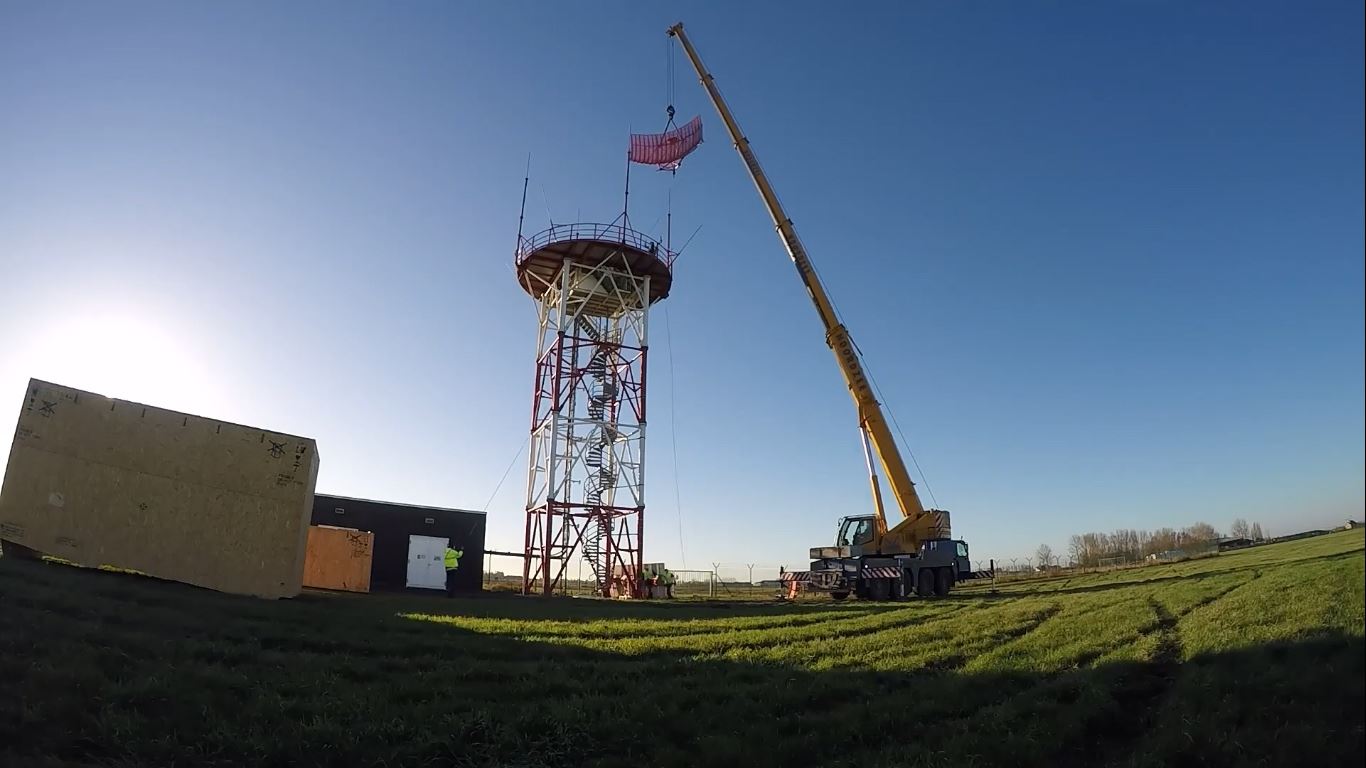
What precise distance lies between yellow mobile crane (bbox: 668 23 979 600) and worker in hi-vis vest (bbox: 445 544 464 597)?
43.6 ft

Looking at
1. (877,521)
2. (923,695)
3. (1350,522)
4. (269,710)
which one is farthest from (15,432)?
(877,521)

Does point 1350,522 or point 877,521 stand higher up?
point 877,521

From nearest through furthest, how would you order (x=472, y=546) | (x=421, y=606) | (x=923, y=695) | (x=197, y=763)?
1. (x=197, y=763)
2. (x=923, y=695)
3. (x=421, y=606)
4. (x=472, y=546)

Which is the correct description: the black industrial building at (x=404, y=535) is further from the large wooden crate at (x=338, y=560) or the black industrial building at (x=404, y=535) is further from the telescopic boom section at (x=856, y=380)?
the telescopic boom section at (x=856, y=380)

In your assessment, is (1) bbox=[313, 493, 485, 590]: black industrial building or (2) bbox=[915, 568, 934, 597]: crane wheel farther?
(1) bbox=[313, 493, 485, 590]: black industrial building

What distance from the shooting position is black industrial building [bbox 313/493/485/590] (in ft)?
97.7

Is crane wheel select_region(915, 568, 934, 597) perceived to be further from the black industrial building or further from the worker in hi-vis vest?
the black industrial building

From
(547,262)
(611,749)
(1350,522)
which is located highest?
(547,262)

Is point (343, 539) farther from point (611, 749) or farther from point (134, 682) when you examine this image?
point (611, 749)

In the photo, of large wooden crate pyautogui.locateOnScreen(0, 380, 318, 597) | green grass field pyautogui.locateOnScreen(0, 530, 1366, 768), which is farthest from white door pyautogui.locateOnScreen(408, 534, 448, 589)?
green grass field pyautogui.locateOnScreen(0, 530, 1366, 768)

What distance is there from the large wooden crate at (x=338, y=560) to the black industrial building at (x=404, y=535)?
4.51 metres

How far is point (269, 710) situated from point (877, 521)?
925 inches

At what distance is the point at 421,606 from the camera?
1816 centimetres

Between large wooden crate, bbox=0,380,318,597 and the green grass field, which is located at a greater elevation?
large wooden crate, bbox=0,380,318,597
